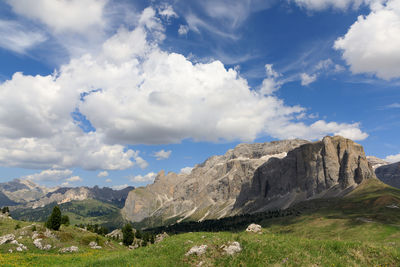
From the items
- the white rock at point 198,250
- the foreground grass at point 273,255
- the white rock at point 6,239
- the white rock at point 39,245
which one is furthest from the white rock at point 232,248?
the white rock at point 6,239

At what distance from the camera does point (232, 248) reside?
19688 mm

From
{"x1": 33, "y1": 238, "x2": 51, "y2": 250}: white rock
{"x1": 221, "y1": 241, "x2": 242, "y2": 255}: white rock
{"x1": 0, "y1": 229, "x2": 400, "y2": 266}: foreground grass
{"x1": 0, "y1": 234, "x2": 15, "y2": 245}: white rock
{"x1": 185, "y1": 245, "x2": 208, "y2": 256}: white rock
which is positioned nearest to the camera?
{"x1": 0, "y1": 229, "x2": 400, "y2": 266}: foreground grass

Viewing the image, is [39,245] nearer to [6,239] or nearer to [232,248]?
[6,239]

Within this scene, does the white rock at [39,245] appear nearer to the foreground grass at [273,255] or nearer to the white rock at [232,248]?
the foreground grass at [273,255]

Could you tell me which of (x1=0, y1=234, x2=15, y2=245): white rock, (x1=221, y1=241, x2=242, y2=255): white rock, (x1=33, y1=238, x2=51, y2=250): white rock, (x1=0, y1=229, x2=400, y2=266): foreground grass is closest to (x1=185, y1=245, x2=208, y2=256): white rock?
(x1=0, y1=229, x2=400, y2=266): foreground grass

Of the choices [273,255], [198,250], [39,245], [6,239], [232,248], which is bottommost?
[39,245]

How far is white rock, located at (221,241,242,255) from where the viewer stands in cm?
1950

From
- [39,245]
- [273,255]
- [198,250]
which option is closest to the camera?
[273,255]

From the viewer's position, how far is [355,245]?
2066 cm

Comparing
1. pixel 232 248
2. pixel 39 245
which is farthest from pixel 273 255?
pixel 39 245

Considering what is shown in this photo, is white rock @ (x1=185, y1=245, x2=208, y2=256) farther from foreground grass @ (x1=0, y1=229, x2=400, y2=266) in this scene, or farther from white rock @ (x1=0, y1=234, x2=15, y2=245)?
white rock @ (x1=0, y1=234, x2=15, y2=245)

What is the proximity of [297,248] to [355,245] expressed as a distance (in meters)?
5.15

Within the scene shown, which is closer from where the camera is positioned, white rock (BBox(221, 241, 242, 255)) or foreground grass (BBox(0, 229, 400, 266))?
foreground grass (BBox(0, 229, 400, 266))

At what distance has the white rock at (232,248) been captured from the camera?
1950 cm
